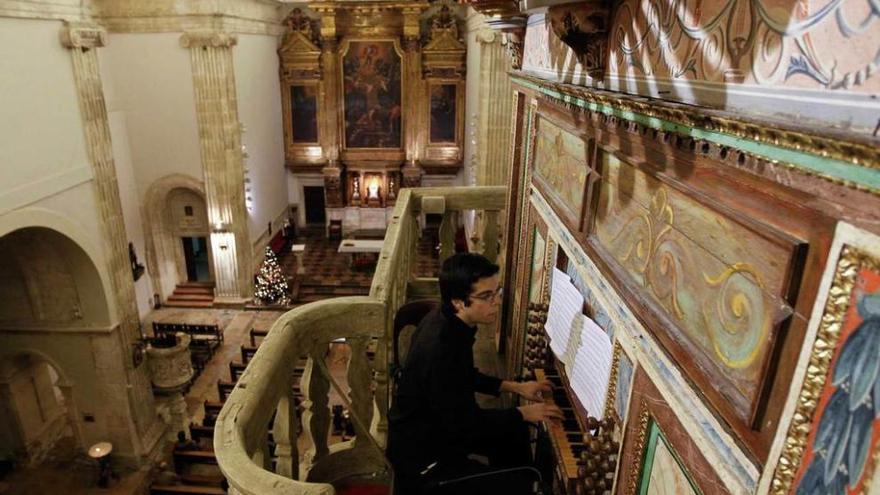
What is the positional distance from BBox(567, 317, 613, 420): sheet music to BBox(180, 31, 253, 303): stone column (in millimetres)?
12150

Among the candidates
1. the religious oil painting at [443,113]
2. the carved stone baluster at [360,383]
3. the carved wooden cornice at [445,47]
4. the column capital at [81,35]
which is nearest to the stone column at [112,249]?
the column capital at [81,35]

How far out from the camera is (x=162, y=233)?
45.6 ft

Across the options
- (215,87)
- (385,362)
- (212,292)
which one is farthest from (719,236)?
(212,292)

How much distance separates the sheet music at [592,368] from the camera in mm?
2309

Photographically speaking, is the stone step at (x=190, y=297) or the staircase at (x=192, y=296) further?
the stone step at (x=190, y=297)

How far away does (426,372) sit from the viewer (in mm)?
2551

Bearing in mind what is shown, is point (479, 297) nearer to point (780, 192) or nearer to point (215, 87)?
point (780, 192)

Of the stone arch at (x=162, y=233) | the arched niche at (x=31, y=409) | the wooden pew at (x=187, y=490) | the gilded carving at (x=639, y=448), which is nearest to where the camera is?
the gilded carving at (x=639, y=448)

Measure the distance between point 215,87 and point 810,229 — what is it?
13.5 meters

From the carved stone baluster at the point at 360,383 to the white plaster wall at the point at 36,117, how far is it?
5.33 m

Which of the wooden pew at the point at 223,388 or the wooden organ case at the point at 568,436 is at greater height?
the wooden organ case at the point at 568,436

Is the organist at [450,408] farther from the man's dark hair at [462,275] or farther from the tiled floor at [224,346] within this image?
the tiled floor at [224,346]

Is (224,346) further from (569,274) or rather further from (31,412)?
(569,274)

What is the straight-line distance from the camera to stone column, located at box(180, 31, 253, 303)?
1244 cm
